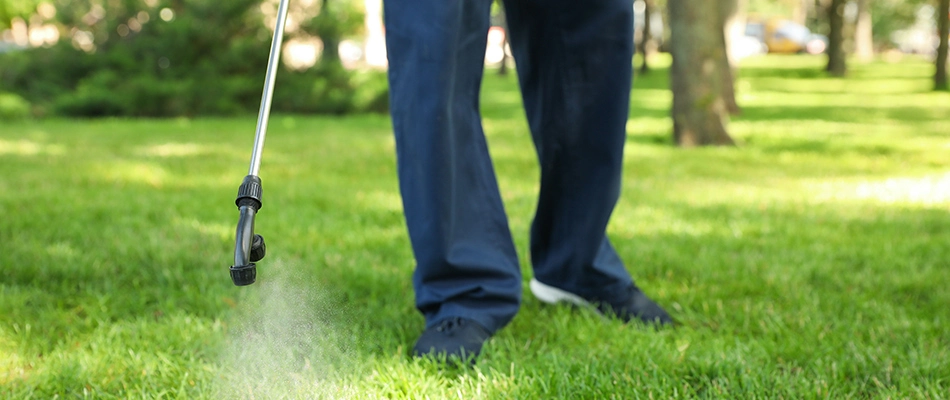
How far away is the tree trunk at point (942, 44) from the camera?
577 inches

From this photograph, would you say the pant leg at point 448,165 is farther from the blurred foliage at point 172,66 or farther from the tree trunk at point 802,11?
the tree trunk at point 802,11

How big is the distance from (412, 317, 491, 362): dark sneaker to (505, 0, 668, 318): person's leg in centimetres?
37

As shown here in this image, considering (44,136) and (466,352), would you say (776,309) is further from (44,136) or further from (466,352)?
(44,136)

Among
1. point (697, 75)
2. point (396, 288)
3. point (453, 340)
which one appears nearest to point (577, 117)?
point (453, 340)

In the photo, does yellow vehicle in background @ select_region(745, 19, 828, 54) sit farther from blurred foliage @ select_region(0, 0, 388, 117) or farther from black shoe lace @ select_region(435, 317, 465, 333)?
black shoe lace @ select_region(435, 317, 465, 333)

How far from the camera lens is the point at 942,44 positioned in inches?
584

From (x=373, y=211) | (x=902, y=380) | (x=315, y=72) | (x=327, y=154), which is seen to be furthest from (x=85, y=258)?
(x=315, y=72)

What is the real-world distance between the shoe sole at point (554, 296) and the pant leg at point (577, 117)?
0.03 meters

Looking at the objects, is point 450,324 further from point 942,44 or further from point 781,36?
point 781,36

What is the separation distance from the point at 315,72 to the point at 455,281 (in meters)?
9.27

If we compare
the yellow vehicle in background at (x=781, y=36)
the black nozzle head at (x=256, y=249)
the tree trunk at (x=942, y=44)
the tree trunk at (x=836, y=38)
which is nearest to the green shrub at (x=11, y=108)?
the black nozzle head at (x=256, y=249)

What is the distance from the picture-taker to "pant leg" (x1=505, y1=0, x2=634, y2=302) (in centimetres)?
208

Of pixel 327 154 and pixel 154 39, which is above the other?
pixel 154 39

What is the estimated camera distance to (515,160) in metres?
5.97
